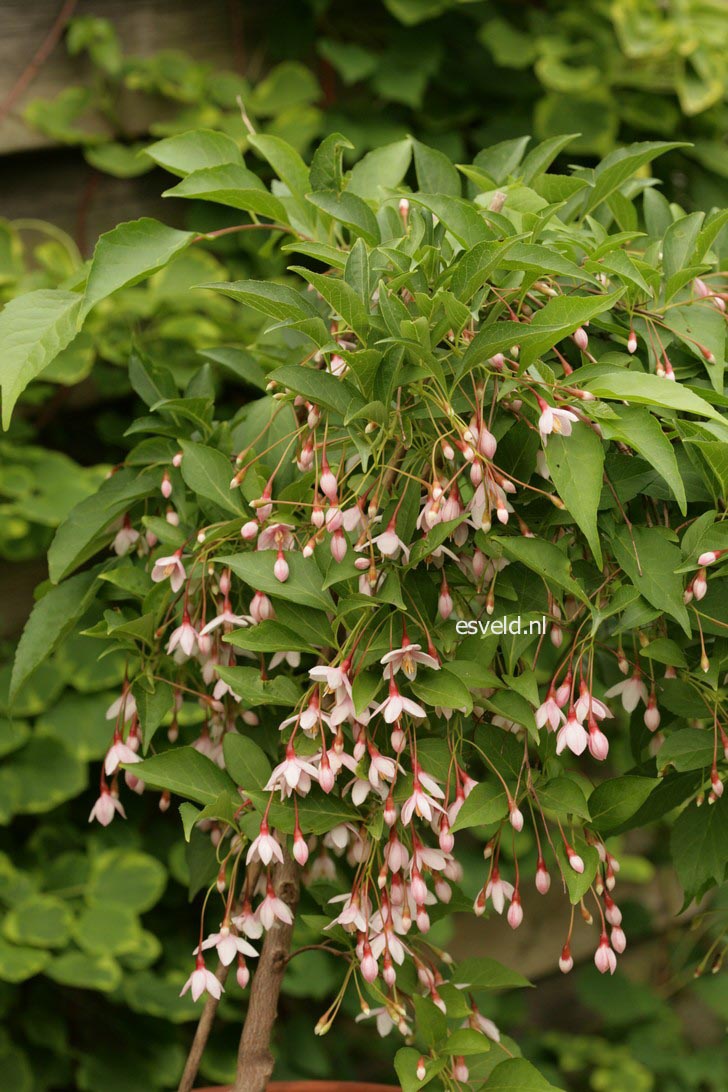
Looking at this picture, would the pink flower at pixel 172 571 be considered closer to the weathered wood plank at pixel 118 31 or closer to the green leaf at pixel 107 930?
the green leaf at pixel 107 930

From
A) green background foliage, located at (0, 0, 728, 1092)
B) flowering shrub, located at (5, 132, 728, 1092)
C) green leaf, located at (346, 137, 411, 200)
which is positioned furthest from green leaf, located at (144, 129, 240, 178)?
green background foliage, located at (0, 0, 728, 1092)

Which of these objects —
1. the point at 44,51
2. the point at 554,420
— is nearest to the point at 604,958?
the point at 554,420

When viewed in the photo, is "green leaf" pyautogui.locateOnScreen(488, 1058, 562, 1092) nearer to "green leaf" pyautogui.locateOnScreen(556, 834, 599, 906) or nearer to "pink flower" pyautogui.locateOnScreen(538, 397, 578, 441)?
"green leaf" pyautogui.locateOnScreen(556, 834, 599, 906)

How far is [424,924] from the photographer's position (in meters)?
0.77

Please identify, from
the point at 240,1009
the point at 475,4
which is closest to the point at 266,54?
the point at 475,4

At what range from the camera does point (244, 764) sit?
79 centimetres

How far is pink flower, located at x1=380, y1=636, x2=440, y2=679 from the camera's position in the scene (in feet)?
2.30

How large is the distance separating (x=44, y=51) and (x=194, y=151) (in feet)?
3.06

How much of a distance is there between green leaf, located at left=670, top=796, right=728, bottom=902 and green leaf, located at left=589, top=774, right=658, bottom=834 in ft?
0.24

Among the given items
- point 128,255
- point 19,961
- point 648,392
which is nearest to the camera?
point 648,392

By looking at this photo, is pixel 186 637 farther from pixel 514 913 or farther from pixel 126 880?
pixel 126 880

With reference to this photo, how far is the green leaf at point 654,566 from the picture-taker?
71 cm

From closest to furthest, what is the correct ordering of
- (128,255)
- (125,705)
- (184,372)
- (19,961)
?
(128,255)
(125,705)
(19,961)
(184,372)

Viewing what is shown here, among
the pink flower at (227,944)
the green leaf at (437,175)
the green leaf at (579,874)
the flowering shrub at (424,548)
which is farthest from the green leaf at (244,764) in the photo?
the green leaf at (437,175)
